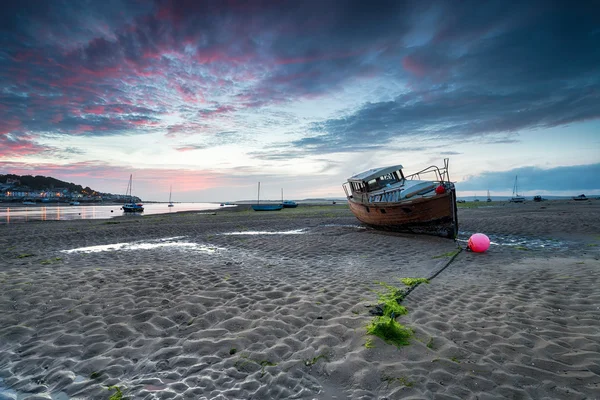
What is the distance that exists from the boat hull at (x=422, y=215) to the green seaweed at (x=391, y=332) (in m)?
11.3

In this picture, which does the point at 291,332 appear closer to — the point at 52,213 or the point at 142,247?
the point at 142,247

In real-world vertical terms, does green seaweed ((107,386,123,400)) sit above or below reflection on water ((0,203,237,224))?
below

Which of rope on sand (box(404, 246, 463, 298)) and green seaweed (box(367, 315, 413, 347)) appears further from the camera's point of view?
rope on sand (box(404, 246, 463, 298))

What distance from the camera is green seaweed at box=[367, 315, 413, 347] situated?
4.04m

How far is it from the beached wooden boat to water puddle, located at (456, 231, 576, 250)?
165cm

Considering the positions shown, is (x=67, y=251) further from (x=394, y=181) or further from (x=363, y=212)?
(x=394, y=181)

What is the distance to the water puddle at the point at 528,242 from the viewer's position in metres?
12.0

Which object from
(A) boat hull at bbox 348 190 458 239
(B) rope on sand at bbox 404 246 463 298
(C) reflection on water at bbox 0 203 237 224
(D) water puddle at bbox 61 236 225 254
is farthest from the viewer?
(C) reflection on water at bbox 0 203 237 224

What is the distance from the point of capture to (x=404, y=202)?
15008mm

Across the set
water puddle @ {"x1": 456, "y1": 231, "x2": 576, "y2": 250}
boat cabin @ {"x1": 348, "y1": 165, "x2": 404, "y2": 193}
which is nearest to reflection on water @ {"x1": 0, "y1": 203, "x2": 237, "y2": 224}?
boat cabin @ {"x1": 348, "y1": 165, "x2": 404, "y2": 193}

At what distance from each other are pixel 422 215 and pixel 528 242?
4.77 metres

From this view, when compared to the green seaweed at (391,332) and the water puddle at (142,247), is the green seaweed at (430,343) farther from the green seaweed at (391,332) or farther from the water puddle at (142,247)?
the water puddle at (142,247)

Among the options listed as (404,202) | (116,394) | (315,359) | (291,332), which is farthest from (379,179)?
(116,394)

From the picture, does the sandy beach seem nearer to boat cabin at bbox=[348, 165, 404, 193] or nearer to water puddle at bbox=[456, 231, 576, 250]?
water puddle at bbox=[456, 231, 576, 250]
